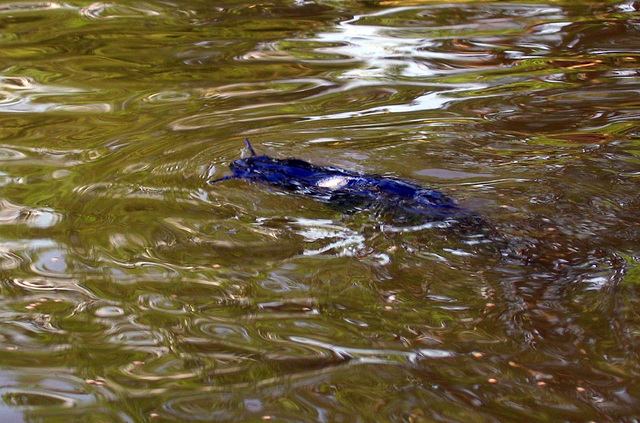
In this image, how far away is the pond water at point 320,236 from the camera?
8.28 ft

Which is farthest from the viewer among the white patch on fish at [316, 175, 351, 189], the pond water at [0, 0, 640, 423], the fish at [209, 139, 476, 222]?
the white patch on fish at [316, 175, 351, 189]

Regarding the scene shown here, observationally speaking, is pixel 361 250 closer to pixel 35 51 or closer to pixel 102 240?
pixel 102 240

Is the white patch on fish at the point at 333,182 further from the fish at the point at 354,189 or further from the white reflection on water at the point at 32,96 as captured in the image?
the white reflection on water at the point at 32,96

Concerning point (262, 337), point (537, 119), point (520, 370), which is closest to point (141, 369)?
point (262, 337)

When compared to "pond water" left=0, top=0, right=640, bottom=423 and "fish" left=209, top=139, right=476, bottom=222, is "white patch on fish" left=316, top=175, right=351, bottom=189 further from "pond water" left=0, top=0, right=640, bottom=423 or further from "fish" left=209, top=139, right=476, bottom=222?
"pond water" left=0, top=0, right=640, bottom=423

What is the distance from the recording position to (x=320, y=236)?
3.34m

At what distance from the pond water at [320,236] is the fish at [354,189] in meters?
0.07

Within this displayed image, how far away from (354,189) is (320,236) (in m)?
0.34

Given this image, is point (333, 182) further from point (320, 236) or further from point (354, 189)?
point (320, 236)

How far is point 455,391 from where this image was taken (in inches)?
96.7

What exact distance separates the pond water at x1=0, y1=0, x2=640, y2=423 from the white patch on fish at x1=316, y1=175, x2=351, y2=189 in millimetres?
130

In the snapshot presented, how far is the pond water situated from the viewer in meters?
2.52

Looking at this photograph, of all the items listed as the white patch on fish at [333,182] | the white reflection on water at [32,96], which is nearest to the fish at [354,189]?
the white patch on fish at [333,182]

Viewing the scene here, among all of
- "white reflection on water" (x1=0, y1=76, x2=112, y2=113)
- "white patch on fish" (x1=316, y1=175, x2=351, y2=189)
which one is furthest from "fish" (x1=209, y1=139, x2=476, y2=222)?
"white reflection on water" (x1=0, y1=76, x2=112, y2=113)
